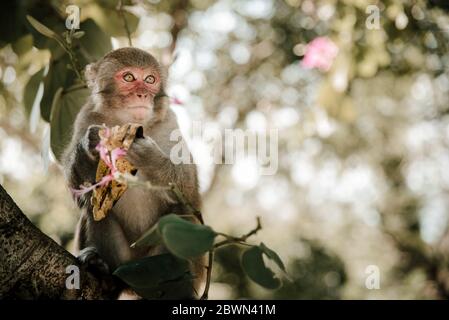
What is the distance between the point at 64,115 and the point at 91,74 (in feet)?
0.76

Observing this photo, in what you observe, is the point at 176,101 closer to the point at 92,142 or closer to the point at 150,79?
the point at 150,79

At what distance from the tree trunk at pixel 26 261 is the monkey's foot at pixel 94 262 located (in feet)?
1.38

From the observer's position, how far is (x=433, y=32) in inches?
205

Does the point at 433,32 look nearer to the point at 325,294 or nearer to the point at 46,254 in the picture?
the point at 46,254

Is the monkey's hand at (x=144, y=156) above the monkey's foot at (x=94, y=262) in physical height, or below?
above

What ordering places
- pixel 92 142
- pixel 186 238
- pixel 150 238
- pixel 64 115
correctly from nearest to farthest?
1. pixel 186 238
2. pixel 150 238
3. pixel 92 142
4. pixel 64 115

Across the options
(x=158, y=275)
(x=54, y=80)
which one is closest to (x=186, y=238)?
(x=158, y=275)

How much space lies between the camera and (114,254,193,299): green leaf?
187 cm

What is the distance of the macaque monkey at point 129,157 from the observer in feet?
9.04

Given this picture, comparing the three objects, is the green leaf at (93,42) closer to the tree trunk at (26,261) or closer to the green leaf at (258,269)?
the tree trunk at (26,261)

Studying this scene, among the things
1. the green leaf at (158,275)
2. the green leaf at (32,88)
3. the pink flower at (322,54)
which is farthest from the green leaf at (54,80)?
the pink flower at (322,54)

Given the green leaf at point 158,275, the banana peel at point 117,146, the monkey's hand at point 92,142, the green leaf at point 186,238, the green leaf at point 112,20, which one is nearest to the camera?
the green leaf at point 186,238

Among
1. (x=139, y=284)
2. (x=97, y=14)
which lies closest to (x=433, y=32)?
(x=97, y=14)

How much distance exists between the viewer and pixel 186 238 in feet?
5.19
